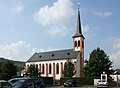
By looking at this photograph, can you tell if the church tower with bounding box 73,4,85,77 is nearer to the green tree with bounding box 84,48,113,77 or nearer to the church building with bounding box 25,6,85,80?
the church building with bounding box 25,6,85,80

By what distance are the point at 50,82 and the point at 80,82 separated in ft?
29.6

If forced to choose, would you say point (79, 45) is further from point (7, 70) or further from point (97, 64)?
point (7, 70)

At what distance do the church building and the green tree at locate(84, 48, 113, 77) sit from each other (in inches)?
692

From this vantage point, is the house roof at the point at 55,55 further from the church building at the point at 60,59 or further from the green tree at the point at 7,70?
the green tree at the point at 7,70

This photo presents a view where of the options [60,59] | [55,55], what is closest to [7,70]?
[60,59]

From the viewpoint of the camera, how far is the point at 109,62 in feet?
243

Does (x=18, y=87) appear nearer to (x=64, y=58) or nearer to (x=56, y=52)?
(x=64, y=58)

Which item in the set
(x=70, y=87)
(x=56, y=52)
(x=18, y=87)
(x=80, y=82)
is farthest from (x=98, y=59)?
(x=18, y=87)

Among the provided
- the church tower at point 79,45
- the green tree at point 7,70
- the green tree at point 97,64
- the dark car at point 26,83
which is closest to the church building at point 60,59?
the church tower at point 79,45

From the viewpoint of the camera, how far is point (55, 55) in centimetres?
10631

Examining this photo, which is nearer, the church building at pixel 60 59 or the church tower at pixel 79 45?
the church tower at pixel 79 45

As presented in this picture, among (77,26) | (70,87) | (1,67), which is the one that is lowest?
(70,87)

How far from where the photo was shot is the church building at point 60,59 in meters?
95.1

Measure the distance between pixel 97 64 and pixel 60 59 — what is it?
98.8 ft
